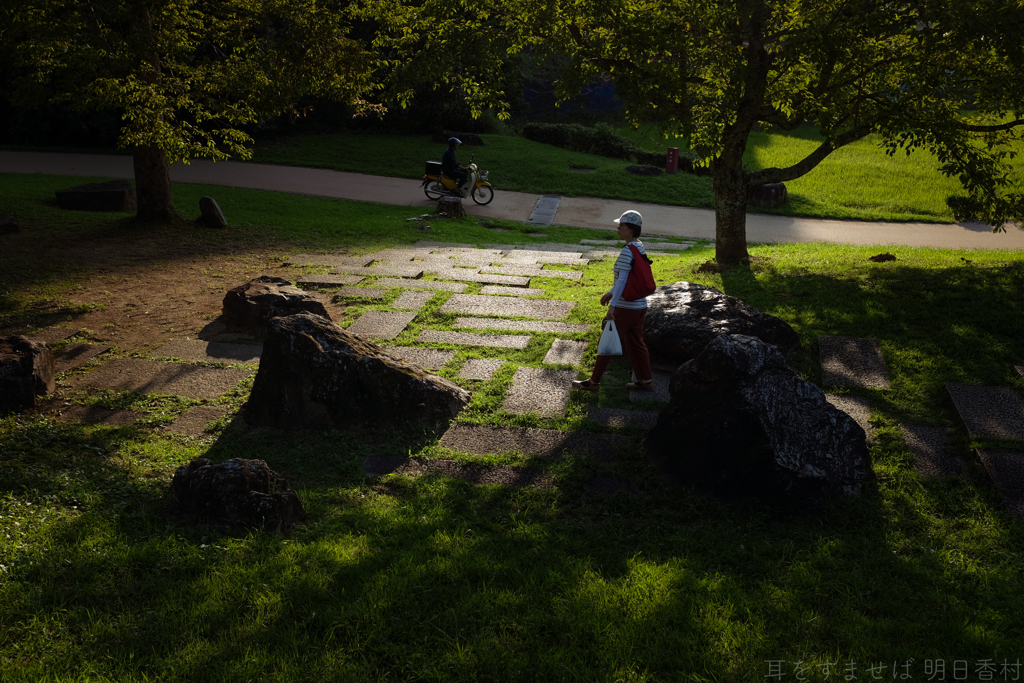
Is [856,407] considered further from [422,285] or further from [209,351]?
[209,351]

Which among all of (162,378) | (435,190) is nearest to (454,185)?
(435,190)

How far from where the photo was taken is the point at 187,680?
9.79 ft

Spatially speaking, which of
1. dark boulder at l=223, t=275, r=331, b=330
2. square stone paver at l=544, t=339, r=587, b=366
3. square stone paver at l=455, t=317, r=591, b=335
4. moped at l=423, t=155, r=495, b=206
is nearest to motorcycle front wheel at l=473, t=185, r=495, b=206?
moped at l=423, t=155, r=495, b=206

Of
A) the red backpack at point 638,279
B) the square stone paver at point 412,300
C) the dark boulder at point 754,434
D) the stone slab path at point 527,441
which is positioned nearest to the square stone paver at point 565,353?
the red backpack at point 638,279

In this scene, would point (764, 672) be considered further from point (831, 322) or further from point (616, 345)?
point (831, 322)

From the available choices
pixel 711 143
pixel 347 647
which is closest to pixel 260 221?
pixel 711 143

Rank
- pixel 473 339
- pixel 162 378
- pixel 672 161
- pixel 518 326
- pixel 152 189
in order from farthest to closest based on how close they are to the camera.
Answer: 1. pixel 672 161
2. pixel 152 189
3. pixel 518 326
4. pixel 473 339
5. pixel 162 378

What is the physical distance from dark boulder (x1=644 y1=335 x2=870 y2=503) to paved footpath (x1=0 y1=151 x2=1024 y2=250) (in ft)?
37.8

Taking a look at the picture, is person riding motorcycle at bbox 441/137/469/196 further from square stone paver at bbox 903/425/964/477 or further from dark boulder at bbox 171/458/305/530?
dark boulder at bbox 171/458/305/530

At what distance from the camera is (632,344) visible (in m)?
6.15

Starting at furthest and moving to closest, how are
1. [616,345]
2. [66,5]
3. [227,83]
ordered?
[227,83] → [66,5] → [616,345]

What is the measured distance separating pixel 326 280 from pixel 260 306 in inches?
85.2

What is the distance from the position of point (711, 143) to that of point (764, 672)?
7782 mm

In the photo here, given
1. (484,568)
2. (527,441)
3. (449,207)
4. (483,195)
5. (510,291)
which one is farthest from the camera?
(483,195)
